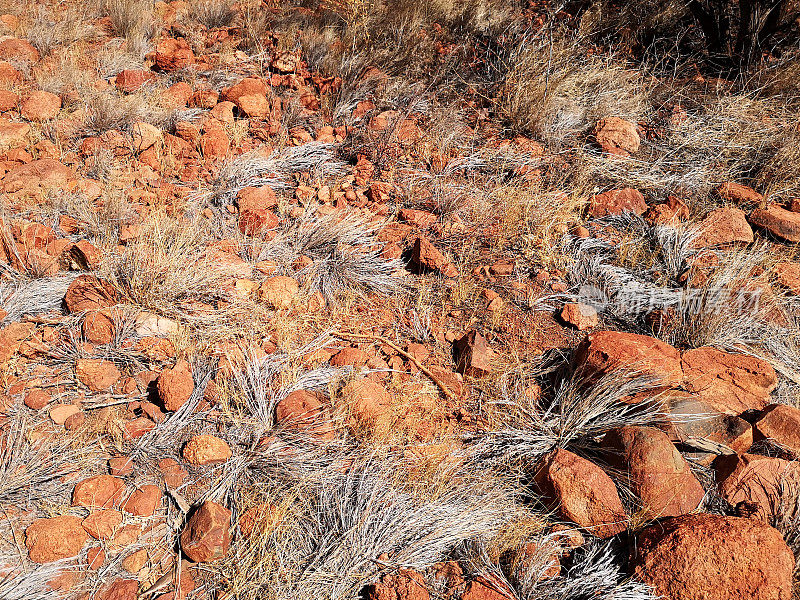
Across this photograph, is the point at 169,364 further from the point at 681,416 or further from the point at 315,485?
the point at 681,416

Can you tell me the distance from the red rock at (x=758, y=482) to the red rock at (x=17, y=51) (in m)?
4.90

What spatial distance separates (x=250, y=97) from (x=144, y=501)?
2.78 m

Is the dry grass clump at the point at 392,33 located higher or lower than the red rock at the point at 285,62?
higher

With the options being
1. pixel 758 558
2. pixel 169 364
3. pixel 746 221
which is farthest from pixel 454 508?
pixel 746 221

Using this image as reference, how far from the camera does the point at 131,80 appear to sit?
3.95m

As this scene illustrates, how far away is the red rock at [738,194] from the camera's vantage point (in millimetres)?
3738

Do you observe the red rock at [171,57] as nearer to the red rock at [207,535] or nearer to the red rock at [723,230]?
the red rock at [207,535]

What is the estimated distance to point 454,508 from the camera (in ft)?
6.73

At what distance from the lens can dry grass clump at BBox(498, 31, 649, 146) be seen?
4012 mm

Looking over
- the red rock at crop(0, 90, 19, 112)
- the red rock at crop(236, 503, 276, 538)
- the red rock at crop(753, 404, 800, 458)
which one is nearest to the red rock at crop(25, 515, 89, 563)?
the red rock at crop(236, 503, 276, 538)

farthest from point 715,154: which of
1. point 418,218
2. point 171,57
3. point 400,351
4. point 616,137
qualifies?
point 171,57

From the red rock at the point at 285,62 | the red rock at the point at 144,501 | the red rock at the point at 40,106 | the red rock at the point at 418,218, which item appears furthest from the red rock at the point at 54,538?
the red rock at the point at 285,62

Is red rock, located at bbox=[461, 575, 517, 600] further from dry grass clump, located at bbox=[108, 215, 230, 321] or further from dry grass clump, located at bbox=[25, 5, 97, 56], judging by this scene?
dry grass clump, located at bbox=[25, 5, 97, 56]

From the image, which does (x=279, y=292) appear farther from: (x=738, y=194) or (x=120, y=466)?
(x=738, y=194)
